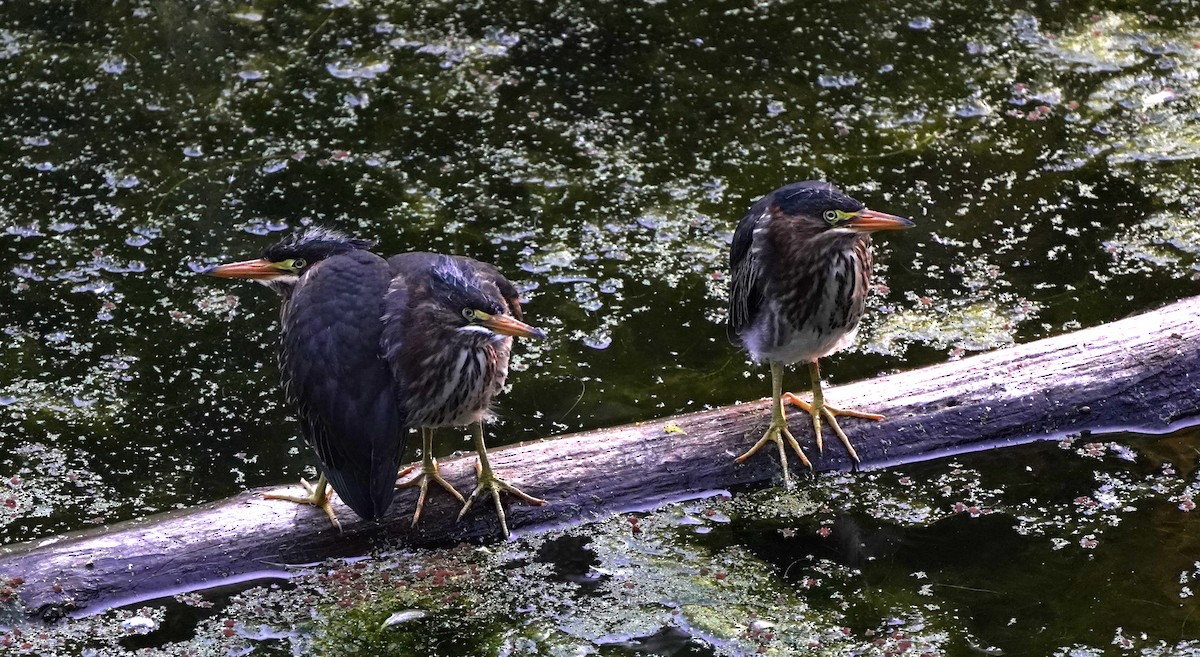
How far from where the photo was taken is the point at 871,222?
15.1 feet

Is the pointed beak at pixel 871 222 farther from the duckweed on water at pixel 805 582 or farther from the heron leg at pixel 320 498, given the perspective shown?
the heron leg at pixel 320 498

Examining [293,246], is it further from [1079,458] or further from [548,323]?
[1079,458]

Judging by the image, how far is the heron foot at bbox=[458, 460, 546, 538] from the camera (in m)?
4.70

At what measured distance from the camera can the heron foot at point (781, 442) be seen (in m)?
4.94

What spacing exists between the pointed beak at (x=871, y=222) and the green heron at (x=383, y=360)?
119 centimetres

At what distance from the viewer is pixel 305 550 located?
15.0ft

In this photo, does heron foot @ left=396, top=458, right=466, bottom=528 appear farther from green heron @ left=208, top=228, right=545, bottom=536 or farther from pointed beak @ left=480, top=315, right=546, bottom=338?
pointed beak @ left=480, top=315, right=546, bottom=338

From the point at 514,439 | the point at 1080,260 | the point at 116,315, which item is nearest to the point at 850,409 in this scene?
the point at 514,439

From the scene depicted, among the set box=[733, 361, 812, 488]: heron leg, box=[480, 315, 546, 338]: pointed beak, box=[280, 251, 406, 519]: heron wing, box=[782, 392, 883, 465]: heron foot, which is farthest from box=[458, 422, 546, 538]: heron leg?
box=[782, 392, 883, 465]: heron foot

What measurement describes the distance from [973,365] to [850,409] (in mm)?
498

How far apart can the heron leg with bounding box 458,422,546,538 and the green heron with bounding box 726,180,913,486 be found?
0.84 meters

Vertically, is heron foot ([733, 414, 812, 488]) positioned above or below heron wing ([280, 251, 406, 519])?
below

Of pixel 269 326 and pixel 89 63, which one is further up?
pixel 89 63

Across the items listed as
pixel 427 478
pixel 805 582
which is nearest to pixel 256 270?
pixel 427 478
